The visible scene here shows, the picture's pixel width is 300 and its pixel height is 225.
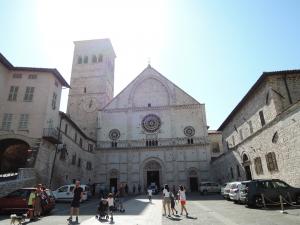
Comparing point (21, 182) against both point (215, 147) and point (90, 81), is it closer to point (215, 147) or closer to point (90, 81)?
point (90, 81)

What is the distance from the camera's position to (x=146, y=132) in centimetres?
3591

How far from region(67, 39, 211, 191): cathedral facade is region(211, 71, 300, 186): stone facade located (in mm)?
9024

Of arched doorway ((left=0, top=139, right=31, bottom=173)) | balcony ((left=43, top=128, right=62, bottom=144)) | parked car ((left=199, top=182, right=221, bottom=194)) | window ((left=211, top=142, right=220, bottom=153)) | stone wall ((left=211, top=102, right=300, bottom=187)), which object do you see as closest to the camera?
stone wall ((left=211, top=102, right=300, bottom=187))

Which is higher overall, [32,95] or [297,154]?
[32,95]

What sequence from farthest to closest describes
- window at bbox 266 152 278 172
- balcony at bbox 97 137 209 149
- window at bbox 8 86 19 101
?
balcony at bbox 97 137 209 149 → window at bbox 8 86 19 101 → window at bbox 266 152 278 172

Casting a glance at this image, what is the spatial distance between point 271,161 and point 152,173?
19572 millimetres

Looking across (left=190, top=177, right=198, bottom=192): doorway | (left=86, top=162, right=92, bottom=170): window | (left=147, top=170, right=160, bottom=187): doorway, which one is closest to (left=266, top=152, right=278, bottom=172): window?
(left=190, top=177, right=198, bottom=192): doorway

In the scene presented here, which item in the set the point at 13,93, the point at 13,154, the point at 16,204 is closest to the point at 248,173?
the point at 16,204

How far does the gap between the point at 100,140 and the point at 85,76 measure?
558 inches

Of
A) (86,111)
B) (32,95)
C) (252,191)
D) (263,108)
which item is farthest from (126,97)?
(252,191)

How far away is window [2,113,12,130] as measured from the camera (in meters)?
20.1

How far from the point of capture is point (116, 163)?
113ft

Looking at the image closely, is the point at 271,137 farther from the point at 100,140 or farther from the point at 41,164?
the point at 100,140

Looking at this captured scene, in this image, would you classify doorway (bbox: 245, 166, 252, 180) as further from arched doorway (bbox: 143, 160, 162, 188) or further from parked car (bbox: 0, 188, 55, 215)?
parked car (bbox: 0, 188, 55, 215)
